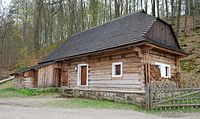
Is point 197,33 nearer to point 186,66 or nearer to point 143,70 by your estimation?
point 186,66

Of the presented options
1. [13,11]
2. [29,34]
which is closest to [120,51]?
[13,11]

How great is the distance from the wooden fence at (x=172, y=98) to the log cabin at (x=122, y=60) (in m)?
0.96

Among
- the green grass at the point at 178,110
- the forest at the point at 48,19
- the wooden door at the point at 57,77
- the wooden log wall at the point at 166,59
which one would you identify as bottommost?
the green grass at the point at 178,110

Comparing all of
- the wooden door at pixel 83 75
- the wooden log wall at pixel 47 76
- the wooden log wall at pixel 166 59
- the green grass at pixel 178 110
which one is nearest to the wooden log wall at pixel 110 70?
the wooden door at pixel 83 75

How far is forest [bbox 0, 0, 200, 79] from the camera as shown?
35156 mm

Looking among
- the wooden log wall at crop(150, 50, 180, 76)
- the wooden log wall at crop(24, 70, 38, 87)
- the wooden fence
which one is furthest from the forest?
the wooden fence

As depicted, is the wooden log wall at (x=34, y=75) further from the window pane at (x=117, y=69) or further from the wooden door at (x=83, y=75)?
the window pane at (x=117, y=69)

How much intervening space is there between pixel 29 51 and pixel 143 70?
3516 cm

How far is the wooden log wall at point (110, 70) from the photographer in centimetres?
1336

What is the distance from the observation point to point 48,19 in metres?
40.3

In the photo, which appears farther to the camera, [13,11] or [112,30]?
[13,11]

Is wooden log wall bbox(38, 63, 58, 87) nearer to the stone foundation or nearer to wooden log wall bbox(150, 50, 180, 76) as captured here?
the stone foundation

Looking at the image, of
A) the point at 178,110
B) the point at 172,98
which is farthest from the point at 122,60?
the point at 178,110

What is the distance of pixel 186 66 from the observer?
23.1 metres
